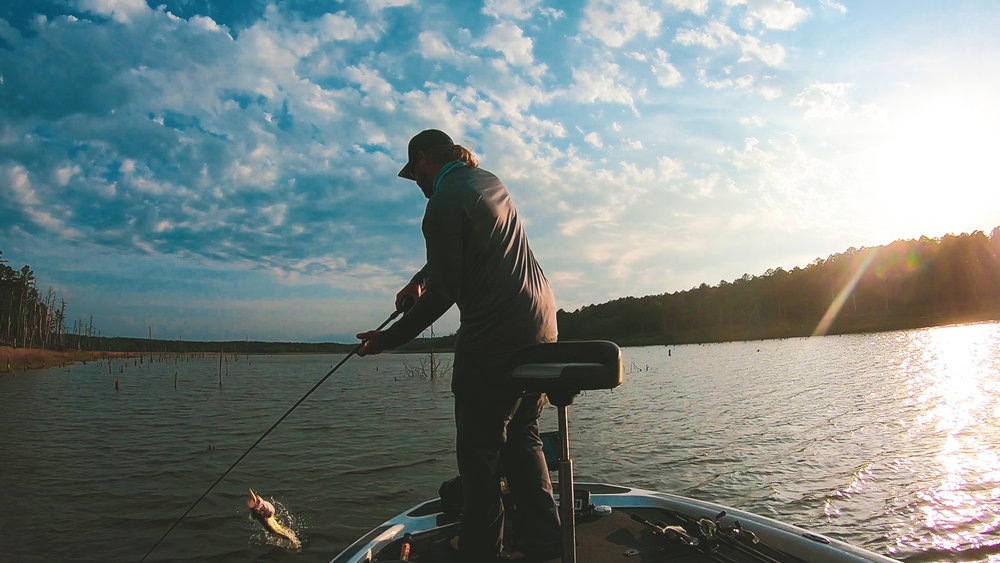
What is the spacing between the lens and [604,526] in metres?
3.53

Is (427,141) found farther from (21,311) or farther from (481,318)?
(21,311)

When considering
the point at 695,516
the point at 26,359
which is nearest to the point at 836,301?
the point at 695,516

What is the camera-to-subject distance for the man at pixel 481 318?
267 cm

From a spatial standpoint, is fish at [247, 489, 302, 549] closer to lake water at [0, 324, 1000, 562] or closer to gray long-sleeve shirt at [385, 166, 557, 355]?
lake water at [0, 324, 1000, 562]

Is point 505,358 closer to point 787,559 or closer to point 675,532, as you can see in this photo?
point 675,532

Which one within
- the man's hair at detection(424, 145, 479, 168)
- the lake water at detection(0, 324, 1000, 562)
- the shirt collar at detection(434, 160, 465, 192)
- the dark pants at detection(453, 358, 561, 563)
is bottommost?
the lake water at detection(0, 324, 1000, 562)

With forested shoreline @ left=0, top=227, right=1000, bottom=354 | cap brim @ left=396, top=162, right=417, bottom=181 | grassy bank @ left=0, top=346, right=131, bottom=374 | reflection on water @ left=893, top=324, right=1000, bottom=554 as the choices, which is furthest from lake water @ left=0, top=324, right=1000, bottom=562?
forested shoreline @ left=0, top=227, right=1000, bottom=354

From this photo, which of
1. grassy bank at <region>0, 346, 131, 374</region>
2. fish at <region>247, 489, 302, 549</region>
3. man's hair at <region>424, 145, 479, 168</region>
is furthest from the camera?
grassy bank at <region>0, 346, 131, 374</region>

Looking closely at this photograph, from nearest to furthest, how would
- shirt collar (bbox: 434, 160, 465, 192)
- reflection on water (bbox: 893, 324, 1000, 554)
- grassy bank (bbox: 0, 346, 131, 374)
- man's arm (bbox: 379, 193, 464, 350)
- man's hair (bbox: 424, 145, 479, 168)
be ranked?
1. man's arm (bbox: 379, 193, 464, 350)
2. shirt collar (bbox: 434, 160, 465, 192)
3. man's hair (bbox: 424, 145, 479, 168)
4. reflection on water (bbox: 893, 324, 1000, 554)
5. grassy bank (bbox: 0, 346, 131, 374)

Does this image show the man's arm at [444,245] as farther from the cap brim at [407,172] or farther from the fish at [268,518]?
the fish at [268,518]

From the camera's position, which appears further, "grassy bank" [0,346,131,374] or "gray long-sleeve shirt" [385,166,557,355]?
"grassy bank" [0,346,131,374]

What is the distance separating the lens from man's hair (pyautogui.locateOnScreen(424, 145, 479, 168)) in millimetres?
3158

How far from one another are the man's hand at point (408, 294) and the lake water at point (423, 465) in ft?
13.8

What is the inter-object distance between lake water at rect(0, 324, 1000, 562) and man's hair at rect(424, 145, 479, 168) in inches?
199
